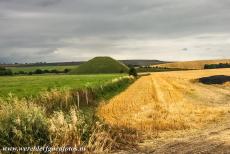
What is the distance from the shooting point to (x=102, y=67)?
16825 cm

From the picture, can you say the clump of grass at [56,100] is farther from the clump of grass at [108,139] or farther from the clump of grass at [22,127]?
the clump of grass at [22,127]

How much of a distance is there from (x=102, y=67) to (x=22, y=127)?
154m

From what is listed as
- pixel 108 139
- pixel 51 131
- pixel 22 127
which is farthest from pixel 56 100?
pixel 22 127

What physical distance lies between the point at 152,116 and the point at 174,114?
1.52 m

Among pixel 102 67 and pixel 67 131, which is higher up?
pixel 67 131

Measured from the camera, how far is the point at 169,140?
17344 millimetres

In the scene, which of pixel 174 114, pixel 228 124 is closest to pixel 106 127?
pixel 228 124

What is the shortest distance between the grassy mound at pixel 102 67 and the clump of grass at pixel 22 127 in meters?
140

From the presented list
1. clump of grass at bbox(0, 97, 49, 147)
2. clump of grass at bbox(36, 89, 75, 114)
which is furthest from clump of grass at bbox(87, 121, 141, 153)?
clump of grass at bbox(36, 89, 75, 114)

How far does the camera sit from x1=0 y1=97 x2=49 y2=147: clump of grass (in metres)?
14.0

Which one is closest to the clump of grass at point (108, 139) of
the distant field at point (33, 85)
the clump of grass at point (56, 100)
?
the clump of grass at point (56, 100)

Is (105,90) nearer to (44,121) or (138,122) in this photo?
(138,122)

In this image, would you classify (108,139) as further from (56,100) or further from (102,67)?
(102,67)

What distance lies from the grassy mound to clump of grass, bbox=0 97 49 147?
140 metres
